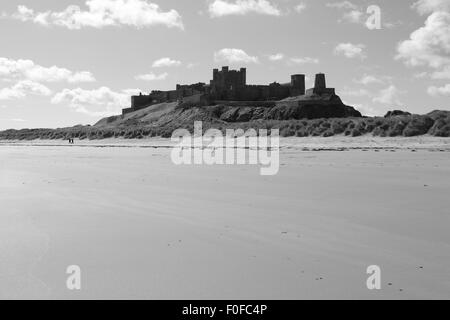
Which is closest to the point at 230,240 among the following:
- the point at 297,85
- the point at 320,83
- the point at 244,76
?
the point at 320,83

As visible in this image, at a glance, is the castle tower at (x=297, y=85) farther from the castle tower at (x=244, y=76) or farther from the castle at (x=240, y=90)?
the castle tower at (x=244, y=76)

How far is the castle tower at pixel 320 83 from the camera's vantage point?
2790 inches

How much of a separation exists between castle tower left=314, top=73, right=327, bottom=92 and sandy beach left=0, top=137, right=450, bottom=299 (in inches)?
2590

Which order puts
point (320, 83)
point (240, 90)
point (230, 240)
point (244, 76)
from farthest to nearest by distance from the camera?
point (244, 76)
point (240, 90)
point (320, 83)
point (230, 240)

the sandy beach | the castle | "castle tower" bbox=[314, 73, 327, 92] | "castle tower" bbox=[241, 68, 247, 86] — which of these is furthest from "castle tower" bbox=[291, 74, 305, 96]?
the sandy beach

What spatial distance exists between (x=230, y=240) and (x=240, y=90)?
70680 mm

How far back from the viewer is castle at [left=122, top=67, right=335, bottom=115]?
70438 millimetres

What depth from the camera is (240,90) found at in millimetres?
73375

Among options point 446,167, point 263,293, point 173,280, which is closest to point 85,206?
point 173,280

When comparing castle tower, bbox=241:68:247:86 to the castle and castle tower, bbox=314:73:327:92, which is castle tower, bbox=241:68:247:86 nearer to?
the castle

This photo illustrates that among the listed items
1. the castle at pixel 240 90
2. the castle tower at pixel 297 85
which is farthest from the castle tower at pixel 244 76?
the castle tower at pixel 297 85

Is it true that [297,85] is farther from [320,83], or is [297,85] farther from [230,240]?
[230,240]

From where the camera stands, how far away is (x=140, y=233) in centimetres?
387
